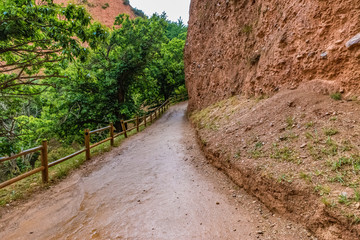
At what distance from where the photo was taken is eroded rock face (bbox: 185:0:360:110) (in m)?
4.61

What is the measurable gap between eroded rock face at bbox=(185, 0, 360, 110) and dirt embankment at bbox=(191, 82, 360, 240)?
1.91 feet

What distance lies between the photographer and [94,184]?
5480mm

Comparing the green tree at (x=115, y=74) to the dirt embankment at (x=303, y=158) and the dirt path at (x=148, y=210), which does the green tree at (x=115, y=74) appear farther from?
the dirt embankment at (x=303, y=158)

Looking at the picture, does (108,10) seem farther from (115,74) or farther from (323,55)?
(323,55)

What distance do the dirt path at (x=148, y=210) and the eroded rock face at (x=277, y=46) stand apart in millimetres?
3378

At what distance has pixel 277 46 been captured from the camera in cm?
647

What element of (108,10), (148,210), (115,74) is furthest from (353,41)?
(108,10)

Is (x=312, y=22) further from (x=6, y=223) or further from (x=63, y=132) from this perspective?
(x=63, y=132)

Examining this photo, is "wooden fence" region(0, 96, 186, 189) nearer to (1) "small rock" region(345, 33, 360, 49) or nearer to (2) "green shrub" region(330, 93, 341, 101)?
(2) "green shrub" region(330, 93, 341, 101)

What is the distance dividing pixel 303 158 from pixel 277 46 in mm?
4202

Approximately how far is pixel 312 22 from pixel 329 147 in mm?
3594

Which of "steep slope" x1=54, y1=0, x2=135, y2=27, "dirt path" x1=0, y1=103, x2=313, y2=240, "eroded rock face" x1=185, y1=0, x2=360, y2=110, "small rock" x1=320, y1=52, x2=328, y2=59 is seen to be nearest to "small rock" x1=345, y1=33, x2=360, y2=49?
"eroded rock face" x1=185, y1=0, x2=360, y2=110

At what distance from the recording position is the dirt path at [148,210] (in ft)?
10.7

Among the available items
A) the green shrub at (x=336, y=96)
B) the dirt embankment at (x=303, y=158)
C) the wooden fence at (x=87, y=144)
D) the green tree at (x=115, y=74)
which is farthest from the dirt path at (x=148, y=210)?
the green tree at (x=115, y=74)
